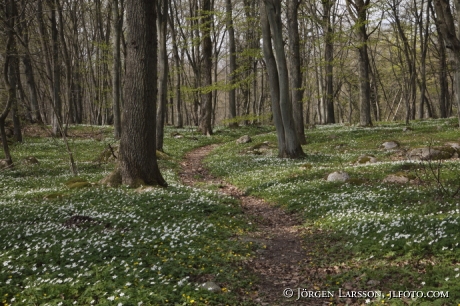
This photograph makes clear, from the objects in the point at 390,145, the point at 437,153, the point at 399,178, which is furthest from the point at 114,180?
the point at 390,145

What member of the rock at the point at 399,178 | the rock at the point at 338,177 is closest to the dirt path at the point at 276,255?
the rock at the point at 338,177

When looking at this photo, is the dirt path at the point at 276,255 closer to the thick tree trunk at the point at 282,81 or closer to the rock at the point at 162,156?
the thick tree trunk at the point at 282,81

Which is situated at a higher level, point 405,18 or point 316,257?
point 405,18

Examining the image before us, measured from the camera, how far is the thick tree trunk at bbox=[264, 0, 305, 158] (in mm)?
20016

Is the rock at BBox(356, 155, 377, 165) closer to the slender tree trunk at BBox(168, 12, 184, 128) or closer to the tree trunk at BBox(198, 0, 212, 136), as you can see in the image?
the tree trunk at BBox(198, 0, 212, 136)

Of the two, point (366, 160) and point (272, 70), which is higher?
point (272, 70)

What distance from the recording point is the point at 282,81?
20688mm

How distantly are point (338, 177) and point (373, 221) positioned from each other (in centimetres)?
568

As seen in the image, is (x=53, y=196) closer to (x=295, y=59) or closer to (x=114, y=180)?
(x=114, y=180)

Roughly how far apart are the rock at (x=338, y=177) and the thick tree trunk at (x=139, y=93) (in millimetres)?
7215

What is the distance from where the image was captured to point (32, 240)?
28.1ft

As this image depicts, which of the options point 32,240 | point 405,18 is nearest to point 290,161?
point 32,240

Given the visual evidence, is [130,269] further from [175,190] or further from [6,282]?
[175,190]

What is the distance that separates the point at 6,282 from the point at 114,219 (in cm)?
394
